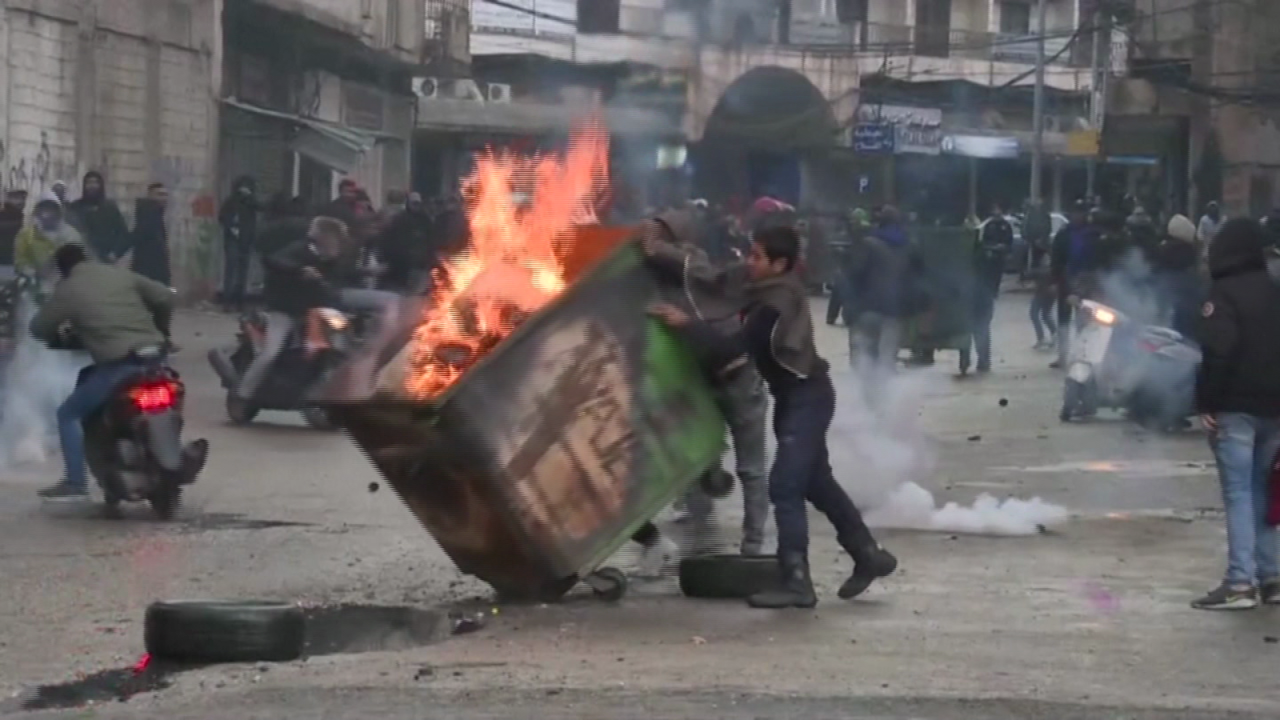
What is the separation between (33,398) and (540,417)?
756cm

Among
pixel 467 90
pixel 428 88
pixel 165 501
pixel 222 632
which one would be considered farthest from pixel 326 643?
pixel 428 88

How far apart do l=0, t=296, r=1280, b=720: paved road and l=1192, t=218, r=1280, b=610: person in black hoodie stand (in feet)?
0.81

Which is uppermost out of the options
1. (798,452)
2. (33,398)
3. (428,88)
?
(428,88)

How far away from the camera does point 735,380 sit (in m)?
9.29

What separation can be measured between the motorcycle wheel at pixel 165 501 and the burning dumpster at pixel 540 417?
343 cm

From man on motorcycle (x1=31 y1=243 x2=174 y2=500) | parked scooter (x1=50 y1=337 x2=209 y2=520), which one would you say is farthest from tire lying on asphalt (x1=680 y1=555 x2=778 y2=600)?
man on motorcycle (x1=31 y1=243 x2=174 y2=500)

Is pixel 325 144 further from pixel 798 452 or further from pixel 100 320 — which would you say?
pixel 798 452

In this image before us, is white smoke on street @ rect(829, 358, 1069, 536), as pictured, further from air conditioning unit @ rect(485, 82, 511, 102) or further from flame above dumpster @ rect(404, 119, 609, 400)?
air conditioning unit @ rect(485, 82, 511, 102)

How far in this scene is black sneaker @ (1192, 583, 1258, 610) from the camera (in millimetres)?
9242

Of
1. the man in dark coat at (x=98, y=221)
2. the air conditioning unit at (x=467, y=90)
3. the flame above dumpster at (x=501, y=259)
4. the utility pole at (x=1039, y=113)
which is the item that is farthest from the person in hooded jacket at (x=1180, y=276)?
the utility pole at (x=1039, y=113)

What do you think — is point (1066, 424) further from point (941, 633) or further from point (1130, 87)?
point (1130, 87)

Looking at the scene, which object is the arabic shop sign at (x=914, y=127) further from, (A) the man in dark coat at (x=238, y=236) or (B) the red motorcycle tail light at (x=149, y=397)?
(B) the red motorcycle tail light at (x=149, y=397)

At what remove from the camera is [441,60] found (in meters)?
33.4

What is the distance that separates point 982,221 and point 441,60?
808 cm
